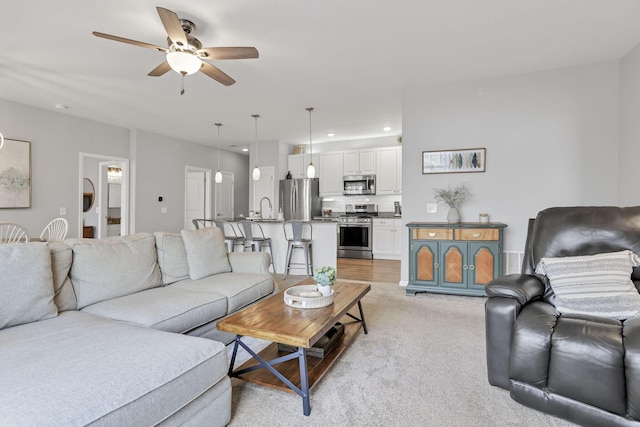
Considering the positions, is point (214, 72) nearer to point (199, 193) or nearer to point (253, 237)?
point (253, 237)

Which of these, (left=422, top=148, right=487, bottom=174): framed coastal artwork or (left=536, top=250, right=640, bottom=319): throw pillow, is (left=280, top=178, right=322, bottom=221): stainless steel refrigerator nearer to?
(left=422, top=148, right=487, bottom=174): framed coastal artwork

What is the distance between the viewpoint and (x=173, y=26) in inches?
88.9

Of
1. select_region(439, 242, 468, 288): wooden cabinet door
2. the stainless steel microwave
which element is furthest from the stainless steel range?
select_region(439, 242, 468, 288): wooden cabinet door

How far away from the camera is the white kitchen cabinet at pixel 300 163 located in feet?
25.0

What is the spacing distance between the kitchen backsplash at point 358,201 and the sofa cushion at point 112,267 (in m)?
5.36

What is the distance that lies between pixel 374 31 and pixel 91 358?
3048mm

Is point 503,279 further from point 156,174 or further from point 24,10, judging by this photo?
point 156,174

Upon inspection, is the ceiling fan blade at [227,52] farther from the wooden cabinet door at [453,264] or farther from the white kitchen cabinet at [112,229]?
the white kitchen cabinet at [112,229]

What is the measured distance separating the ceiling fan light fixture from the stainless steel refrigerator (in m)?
4.91

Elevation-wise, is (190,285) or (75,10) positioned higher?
(75,10)

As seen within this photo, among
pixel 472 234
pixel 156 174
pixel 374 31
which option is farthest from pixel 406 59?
pixel 156 174

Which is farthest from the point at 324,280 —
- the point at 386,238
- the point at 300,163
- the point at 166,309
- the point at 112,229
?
the point at 112,229

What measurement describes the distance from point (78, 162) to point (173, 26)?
4470mm

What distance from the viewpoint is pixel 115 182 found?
8164 mm
